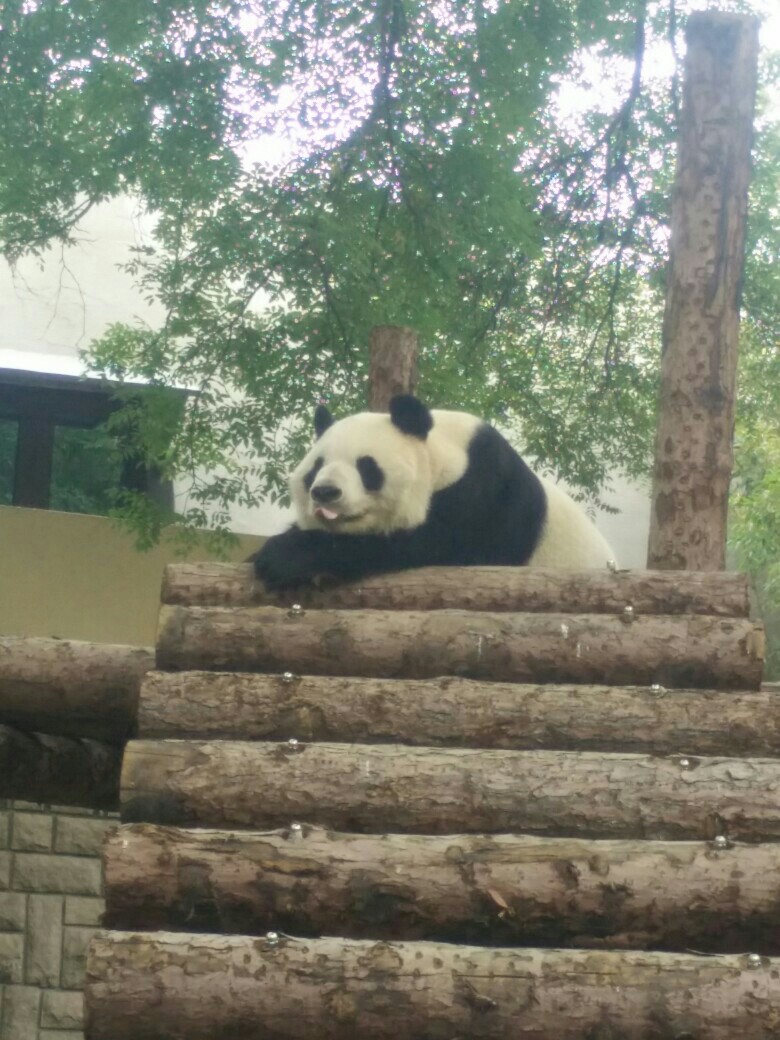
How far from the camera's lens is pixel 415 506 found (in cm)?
436

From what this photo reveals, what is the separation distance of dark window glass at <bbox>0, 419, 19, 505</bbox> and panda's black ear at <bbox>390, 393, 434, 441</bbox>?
4.92 m

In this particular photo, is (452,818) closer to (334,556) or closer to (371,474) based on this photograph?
(334,556)

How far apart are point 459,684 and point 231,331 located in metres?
4.93

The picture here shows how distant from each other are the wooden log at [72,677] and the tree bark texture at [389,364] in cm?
182

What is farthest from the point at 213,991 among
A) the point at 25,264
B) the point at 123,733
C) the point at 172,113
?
the point at 25,264

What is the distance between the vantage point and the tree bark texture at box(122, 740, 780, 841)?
299 cm

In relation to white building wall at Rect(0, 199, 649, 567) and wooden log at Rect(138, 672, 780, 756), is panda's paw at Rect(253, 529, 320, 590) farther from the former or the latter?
white building wall at Rect(0, 199, 649, 567)

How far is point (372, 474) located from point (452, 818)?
1588 mm

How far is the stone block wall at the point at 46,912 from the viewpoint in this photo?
7.18 meters

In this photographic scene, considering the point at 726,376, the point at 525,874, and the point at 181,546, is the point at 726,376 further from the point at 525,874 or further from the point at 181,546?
the point at 181,546

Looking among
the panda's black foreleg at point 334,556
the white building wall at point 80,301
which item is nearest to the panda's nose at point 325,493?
the panda's black foreleg at point 334,556

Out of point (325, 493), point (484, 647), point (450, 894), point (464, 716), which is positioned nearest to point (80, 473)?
point (325, 493)

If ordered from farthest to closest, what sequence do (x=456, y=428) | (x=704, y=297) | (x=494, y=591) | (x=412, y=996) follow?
(x=704, y=297), (x=456, y=428), (x=494, y=591), (x=412, y=996)

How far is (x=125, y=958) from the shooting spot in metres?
2.54
